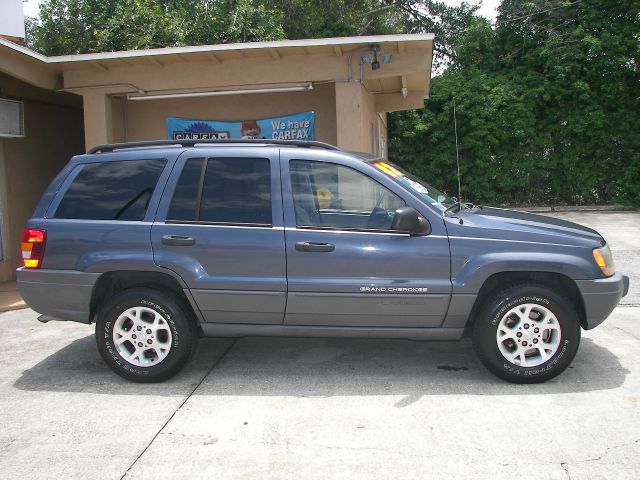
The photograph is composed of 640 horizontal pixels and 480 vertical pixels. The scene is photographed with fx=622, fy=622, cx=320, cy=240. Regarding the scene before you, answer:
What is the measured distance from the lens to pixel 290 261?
4.82 metres

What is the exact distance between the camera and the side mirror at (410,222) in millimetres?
4633

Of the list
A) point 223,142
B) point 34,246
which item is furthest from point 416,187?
point 34,246

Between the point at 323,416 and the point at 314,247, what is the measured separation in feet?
4.12

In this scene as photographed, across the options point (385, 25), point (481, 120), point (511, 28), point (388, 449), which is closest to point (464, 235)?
point (388, 449)

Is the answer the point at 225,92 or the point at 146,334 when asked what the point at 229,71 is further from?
the point at 146,334

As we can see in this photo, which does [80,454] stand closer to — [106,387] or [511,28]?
[106,387]

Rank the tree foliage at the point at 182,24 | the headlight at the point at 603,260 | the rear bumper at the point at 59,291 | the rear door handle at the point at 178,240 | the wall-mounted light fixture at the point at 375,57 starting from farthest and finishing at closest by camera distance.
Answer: the tree foliage at the point at 182,24, the wall-mounted light fixture at the point at 375,57, the rear bumper at the point at 59,291, the rear door handle at the point at 178,240, the headlight at the point at 603,260

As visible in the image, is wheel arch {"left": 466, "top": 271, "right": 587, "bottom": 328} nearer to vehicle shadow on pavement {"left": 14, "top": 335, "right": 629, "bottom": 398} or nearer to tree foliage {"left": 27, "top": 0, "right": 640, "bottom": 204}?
vehicle shadow on pavement {"left": 14, "top": 335, "right": 629, "bottom": 398}

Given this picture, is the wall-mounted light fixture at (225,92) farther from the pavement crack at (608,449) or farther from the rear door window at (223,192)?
the pavement crack at (608,449)

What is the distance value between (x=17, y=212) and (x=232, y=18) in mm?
8594

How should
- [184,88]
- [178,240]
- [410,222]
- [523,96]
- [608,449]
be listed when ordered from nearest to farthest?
1. [608,449]
2. [410,222]
3. [178,240]
4. [184,88]
5. [523,96]

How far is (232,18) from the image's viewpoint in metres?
16.4

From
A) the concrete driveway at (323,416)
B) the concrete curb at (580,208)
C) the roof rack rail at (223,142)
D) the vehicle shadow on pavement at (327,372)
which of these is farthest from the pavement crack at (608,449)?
the concrete curb at (580,208)

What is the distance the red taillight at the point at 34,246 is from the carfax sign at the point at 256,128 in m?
5.05
